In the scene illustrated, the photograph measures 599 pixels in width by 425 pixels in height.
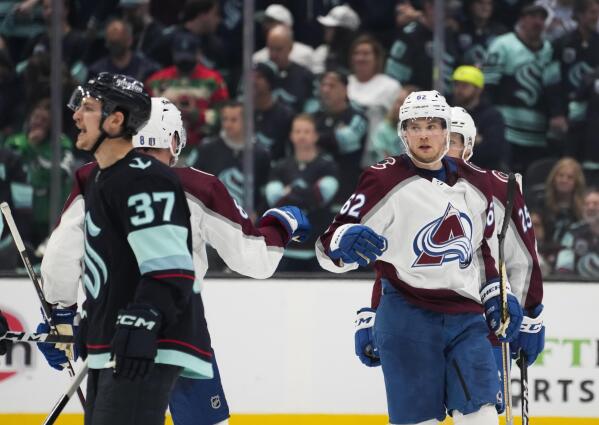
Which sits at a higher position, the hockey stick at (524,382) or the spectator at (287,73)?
the spectator at (287,73)

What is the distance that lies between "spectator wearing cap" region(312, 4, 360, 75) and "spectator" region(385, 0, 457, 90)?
0.21 meters

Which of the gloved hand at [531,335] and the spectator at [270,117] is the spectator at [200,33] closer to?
the spectator at [270,117]

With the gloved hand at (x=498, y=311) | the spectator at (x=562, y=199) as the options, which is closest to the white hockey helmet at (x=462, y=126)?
the gloved hand at (x=498, y=311)

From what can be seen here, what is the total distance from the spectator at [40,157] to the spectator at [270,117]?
0.81m

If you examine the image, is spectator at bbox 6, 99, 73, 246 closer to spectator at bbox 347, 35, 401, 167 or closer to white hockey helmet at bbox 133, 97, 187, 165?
spectator at bbox 347, 35, 401, 167

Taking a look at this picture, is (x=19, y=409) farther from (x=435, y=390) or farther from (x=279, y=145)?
(x=435, y=390)

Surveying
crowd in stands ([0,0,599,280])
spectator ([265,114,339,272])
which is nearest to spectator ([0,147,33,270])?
crowd in stands ([0,0,599,280])

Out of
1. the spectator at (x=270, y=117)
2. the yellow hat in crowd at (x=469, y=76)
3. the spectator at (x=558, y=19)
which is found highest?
the spectator at (x=558, y=19)

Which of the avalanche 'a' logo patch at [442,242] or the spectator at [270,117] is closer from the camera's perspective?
the avalanche 'a' logo patch at [442,242]

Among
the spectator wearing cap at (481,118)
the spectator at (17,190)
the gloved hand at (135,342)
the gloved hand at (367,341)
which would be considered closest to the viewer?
the gloved hand at (135,342)

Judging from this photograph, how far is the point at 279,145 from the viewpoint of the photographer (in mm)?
5930

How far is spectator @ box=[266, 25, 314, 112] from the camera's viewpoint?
6.04 m

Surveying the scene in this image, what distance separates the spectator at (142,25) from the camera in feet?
20.0

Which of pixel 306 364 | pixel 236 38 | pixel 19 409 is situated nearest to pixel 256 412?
pixel 306 364
